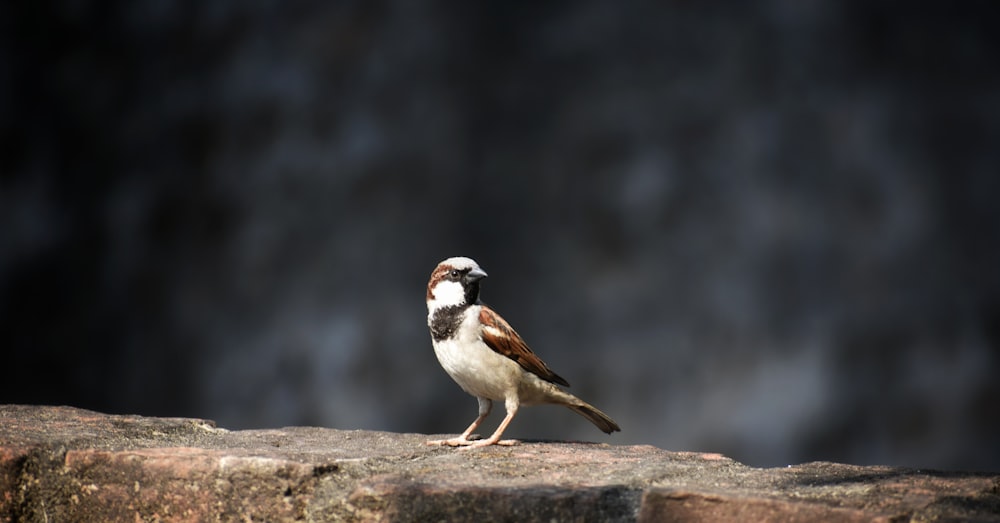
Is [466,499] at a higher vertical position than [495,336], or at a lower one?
lower

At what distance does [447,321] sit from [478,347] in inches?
4.4

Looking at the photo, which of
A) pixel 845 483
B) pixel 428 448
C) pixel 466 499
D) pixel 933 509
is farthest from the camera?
pixel 428 448

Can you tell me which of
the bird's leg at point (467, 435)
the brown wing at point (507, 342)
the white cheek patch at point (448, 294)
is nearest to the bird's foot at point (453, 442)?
the bird's leg at point (467, 435)

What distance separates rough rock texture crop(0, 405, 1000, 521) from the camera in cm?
149

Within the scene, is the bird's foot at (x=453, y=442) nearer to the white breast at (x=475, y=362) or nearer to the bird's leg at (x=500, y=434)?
the bird's leg at (x=500, y=434)

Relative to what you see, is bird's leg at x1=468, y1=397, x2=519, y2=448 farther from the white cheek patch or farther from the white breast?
the white cheek patch

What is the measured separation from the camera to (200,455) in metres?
1.75

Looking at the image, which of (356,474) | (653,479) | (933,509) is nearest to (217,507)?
(356,474)

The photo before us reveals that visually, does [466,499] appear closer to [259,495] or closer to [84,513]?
[259,495]

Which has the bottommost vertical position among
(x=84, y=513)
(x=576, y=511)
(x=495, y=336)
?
(x=84, y=513)

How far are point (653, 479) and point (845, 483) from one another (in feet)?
1.04

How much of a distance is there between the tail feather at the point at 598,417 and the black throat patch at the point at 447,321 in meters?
0.41

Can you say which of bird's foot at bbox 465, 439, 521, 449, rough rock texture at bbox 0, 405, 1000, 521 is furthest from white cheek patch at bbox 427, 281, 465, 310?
rough rock texture at bbox 0, 405, 1000, 521

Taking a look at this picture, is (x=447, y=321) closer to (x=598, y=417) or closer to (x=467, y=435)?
(x=467, y=435)
